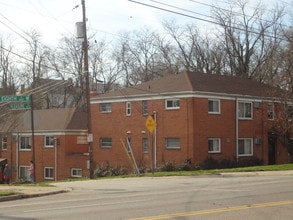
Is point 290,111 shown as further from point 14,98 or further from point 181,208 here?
point 181,208

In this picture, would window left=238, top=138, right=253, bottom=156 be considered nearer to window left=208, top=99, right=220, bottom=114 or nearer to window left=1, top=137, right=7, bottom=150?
window left=208, top=99, right=220, bottom=114

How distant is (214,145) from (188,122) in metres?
3.09

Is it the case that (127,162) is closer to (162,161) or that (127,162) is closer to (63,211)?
(162,161)

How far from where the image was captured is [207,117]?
132ft

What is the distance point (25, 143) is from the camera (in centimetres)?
5434

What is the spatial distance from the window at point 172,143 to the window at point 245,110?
5962mm

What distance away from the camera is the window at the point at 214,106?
40625 mm

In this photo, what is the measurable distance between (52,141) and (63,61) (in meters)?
21.2

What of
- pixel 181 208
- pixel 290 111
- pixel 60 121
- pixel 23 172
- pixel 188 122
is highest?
pixel 290 111

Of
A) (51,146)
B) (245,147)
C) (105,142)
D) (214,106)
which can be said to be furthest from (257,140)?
(51,146)

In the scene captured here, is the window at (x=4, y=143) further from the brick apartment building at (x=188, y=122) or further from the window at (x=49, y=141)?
the brick apartment building at (x=188, y=122)

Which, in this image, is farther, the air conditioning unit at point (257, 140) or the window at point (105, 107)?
the window at point (105, 107)

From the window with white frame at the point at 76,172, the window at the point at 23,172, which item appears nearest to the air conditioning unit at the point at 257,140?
the window with white frame at the point at 76,172

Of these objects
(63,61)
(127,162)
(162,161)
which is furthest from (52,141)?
(63,61)
